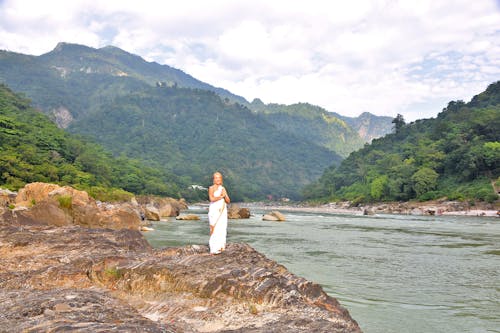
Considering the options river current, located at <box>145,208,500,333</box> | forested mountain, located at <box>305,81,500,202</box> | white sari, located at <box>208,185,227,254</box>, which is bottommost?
river current, located at <box>145,208,500,333</box>

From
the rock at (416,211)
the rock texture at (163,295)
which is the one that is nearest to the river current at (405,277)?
the rock texture at (163,295)

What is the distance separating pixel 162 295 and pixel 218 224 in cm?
248

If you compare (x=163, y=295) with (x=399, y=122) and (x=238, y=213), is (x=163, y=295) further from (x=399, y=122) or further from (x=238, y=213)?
(x=399, y=122)

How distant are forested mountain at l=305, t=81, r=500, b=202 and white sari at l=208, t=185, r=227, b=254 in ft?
252

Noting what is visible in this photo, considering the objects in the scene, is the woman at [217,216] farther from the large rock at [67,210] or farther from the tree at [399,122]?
the tree at [399,122]

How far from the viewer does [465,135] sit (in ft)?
334

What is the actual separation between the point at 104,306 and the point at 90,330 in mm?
1586

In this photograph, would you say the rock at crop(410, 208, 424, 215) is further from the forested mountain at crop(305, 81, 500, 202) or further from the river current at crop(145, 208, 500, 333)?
the river current at crop(145, 208, 500, 333)

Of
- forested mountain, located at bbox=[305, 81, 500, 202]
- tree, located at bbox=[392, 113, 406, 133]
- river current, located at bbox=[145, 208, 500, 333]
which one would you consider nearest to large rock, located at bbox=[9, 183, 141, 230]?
river current, located at bbox=[145, 208, 500, 333]

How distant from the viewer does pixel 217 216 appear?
1036cm

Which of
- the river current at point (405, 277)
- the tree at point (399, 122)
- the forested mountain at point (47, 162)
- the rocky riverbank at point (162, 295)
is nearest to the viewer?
the rocky riverbank at point (162, 295)

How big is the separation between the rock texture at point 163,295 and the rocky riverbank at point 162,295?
2 cm

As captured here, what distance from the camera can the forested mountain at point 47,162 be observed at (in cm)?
5584

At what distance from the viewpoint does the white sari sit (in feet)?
32.6
